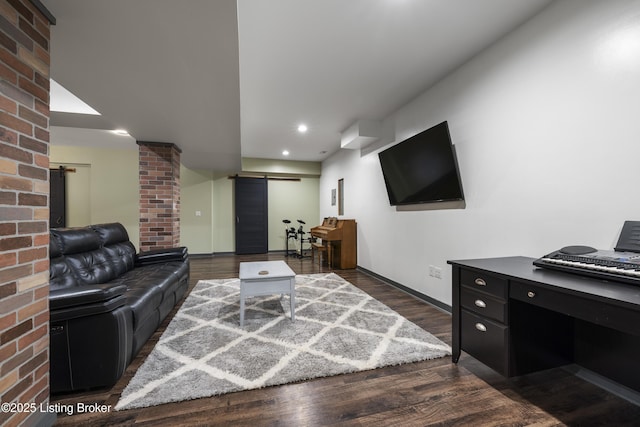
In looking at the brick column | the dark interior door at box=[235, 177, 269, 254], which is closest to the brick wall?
the brick column

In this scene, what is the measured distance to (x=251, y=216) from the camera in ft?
22.9

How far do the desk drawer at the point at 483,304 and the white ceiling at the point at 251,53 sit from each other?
2002 millimetres

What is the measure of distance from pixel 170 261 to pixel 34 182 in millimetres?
2275

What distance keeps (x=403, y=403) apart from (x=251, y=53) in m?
2.94

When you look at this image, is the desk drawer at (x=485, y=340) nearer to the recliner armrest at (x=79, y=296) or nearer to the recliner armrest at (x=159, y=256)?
the recliner armrest at (x=79, y=296)

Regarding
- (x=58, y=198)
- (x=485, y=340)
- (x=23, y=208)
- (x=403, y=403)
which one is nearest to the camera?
(x=23, y=208)

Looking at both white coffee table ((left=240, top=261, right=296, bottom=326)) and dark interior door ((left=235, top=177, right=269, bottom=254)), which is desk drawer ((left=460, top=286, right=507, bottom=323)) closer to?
white coffee table ((left=240, top=261, right=296, bottom=326))

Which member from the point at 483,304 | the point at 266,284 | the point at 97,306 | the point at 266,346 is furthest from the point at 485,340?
the point at 97,306

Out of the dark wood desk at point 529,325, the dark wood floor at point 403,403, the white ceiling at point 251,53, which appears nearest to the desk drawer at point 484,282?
the dark wood desk at point 529,325

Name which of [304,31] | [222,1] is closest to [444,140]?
[304,31]

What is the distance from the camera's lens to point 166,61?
201cm

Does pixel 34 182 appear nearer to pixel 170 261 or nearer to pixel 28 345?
pixel 28 345

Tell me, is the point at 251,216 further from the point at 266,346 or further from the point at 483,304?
the point at 483,304

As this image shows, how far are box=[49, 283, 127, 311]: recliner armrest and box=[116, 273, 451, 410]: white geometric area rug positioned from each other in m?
0.58
